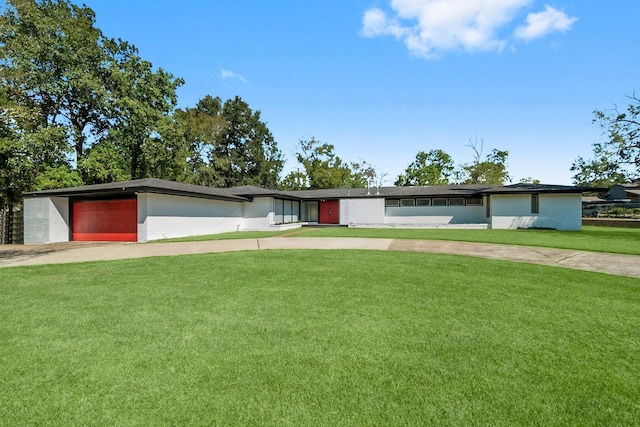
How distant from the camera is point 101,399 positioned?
8.31 ft

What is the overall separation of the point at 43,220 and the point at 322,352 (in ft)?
66.3

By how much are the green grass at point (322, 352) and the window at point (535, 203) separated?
1756 centimetres

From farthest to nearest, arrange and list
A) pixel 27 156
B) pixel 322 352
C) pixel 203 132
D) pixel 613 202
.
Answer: pixel 203 132, pixel 613 202, pixel 27 156, pixel 322 352

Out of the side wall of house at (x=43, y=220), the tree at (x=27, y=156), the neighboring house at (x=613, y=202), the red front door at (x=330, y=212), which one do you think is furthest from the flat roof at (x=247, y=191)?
the neighboring house at (x=613, y=202)

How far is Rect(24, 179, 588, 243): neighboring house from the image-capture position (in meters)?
16.8

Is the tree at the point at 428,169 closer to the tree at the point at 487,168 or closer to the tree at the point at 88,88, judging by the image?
the tree at the point at 487,168

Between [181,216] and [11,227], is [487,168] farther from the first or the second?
[11,227]

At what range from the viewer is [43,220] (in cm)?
1705

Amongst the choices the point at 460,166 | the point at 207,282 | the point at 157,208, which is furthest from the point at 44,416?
the point at 460,166

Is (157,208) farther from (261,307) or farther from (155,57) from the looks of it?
(155,57)

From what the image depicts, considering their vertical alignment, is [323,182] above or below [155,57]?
below

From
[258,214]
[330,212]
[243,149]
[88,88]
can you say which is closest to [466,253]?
[258,214]

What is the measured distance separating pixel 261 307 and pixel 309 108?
72.8 feet

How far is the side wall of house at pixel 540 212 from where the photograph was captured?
21094 millimetres
